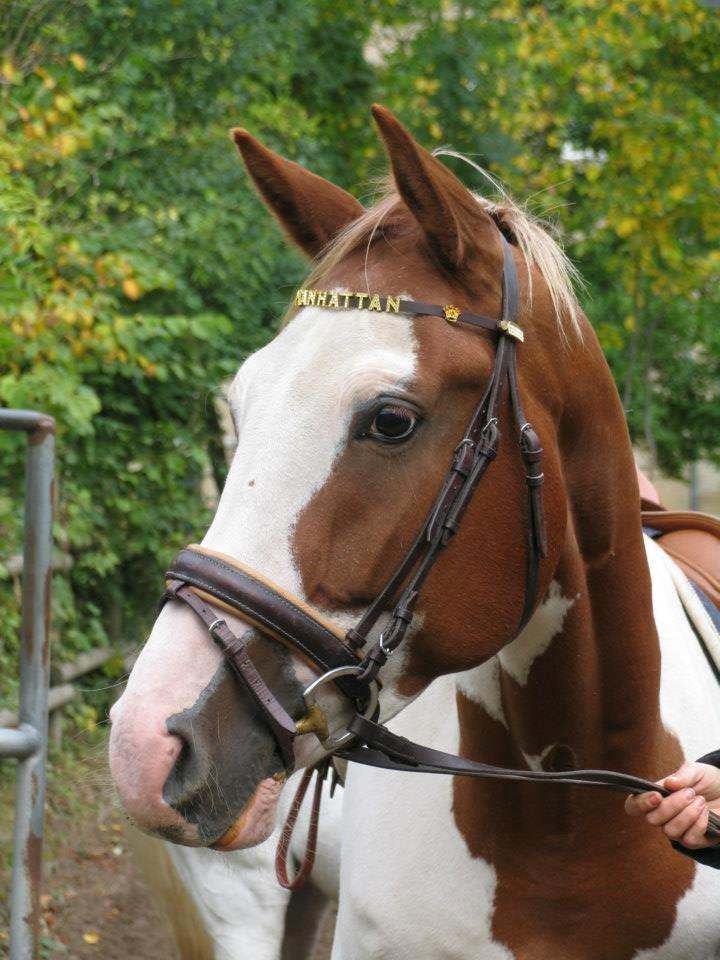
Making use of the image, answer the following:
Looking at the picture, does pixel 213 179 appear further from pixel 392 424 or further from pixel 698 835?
pixel 698 835

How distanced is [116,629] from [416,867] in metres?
4.64

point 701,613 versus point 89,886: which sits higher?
point 701,613

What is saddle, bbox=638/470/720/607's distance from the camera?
2.88m

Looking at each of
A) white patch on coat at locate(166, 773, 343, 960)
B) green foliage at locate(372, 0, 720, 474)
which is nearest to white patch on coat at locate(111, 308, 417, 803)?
white patch on coat at locate(166, 773, 343, 960)

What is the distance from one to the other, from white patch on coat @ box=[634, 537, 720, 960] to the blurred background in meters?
0.73

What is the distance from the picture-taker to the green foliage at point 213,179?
5.32 m

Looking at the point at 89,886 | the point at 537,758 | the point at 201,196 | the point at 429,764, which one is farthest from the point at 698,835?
the point at 201,196

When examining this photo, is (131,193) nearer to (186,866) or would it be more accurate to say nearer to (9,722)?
(9,722)

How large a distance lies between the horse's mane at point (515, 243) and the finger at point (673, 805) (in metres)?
0.83

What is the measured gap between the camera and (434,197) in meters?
2.04

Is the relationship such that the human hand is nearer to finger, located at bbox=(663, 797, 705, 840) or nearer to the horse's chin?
finger, located at bbox=(663, 797, 705, 840)

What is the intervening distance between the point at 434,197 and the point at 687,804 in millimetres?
1105

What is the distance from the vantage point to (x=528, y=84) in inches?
365

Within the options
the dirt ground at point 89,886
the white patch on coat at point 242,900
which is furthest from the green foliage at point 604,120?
the white patch on coat at point 242,900
